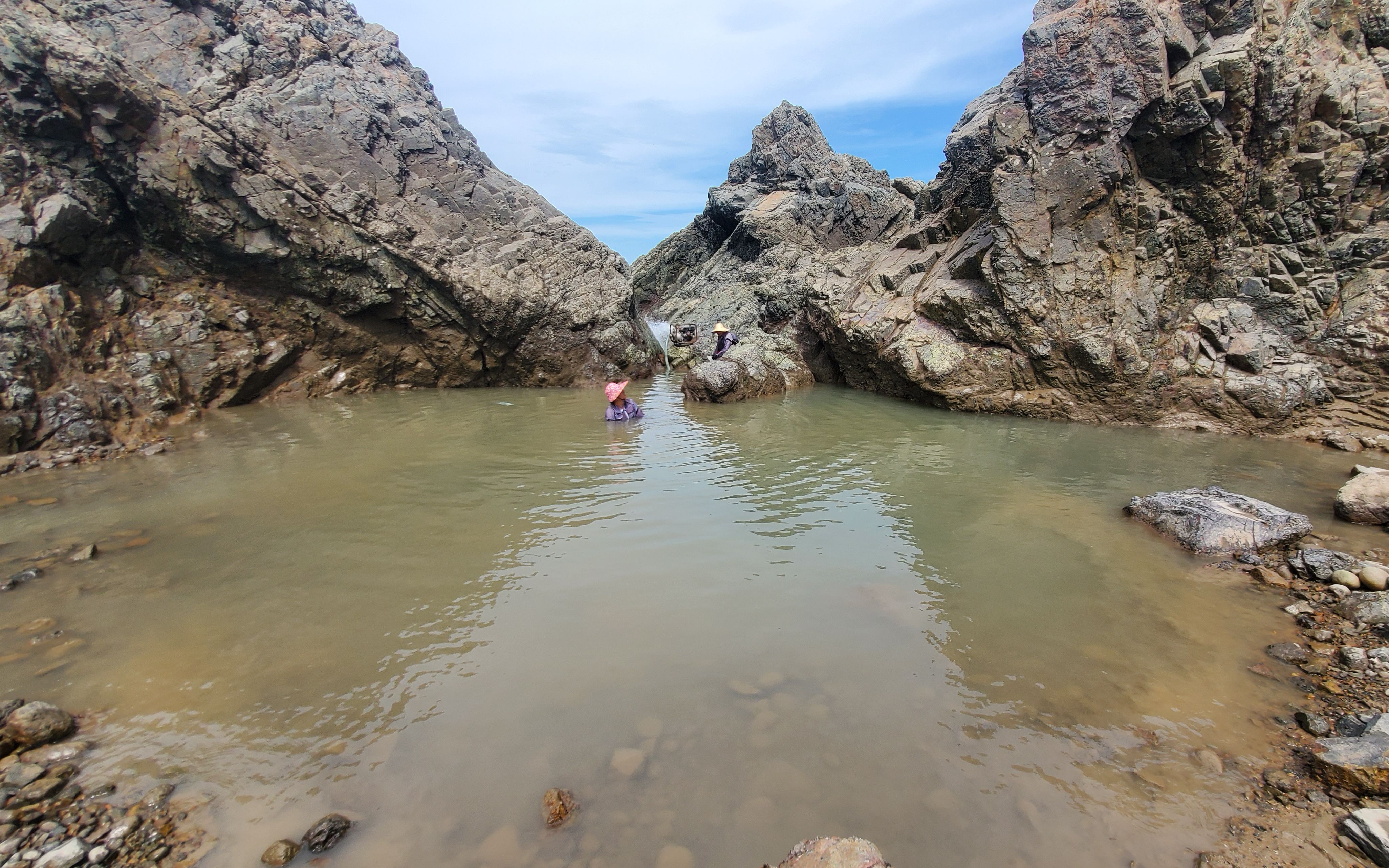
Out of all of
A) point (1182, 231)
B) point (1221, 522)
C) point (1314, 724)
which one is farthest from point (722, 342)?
point (1314, 724)

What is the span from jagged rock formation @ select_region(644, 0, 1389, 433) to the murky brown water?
4.90m

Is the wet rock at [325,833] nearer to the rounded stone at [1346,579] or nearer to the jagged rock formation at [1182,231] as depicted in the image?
the rounded stone at [1346,579]

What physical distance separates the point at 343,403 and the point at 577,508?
9.91 m

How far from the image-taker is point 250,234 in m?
13.9

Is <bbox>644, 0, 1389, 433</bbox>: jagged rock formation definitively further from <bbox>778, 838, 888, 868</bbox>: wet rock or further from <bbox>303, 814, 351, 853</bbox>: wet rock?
<bbox>303, 814, 351, 853</bbox>: wet rock

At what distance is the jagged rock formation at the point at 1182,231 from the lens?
1186 centimetres

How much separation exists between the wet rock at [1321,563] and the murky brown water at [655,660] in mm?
702

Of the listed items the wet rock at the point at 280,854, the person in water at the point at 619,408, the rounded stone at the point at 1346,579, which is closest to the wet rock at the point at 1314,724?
the rounded stone at the point at 1346,579

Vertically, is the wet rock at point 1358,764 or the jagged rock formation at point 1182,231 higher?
the jagged rock formation at point 1182,231

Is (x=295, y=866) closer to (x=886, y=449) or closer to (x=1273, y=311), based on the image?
(x=886, y=449)

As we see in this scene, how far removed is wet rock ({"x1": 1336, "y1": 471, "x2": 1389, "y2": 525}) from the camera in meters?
6.71

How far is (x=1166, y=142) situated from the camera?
12.8 metres

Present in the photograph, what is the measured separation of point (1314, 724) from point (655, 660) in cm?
411

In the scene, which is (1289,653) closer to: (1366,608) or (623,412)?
(1366,608)
